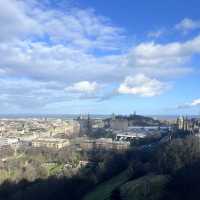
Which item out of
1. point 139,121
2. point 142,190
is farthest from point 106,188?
point 139,121

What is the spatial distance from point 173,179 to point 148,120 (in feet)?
259

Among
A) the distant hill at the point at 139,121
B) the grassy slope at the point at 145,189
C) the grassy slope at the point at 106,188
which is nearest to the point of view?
the grassy slope at the point at 145,189

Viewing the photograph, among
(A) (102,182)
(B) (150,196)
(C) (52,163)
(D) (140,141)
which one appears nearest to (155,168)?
(A) (102,182)

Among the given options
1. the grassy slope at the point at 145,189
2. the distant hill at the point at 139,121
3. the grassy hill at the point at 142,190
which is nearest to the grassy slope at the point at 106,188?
the grassy hill at the point at 142,190

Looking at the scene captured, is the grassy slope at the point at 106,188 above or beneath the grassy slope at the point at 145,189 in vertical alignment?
beneath

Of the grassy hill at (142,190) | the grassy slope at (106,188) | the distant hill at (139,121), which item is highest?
the distant hill at (139,121)

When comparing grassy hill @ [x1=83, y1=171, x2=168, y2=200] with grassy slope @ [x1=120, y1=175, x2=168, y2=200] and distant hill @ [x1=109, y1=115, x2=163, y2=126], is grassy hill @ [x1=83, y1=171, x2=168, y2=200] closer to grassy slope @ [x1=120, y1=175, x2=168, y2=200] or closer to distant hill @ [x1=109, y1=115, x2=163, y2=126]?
grassy slope @ [x1=120, y1=175, x2=168, y2=200]

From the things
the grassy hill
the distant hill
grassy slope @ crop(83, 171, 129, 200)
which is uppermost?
the distant hill

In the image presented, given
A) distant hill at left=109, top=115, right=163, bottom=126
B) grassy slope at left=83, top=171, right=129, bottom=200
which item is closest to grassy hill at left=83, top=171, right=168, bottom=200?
grassy slope at left=83, top=171, right=129, bottom=200

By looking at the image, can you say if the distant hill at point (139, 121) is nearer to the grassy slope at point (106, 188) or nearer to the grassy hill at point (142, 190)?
the grassy slope at point (106, 188)

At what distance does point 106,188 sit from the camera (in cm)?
2436

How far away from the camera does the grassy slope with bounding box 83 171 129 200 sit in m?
22.4

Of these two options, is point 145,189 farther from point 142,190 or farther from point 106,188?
point 106,188

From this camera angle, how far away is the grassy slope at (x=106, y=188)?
2237cm
